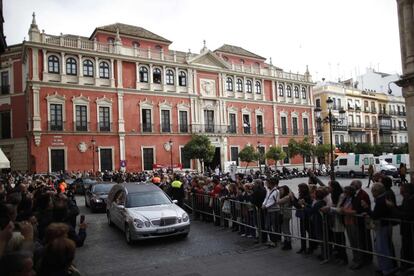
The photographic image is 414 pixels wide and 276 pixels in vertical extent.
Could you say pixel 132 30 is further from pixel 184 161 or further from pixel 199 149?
pixel 199 149

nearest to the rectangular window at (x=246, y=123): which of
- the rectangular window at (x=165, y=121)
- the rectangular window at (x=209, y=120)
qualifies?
the rectangular window at (x=209, y=120)

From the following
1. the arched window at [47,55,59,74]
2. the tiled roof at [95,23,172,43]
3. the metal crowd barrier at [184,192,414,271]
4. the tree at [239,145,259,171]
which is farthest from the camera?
the tree at [239,145,259,171]

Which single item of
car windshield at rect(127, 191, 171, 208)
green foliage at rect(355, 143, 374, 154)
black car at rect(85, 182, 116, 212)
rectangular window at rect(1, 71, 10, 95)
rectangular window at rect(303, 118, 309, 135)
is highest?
rectangular window at rect(1, 71, 10, 95)

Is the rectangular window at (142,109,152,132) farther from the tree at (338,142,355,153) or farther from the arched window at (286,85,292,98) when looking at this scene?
the tree at (338,142,355,153)

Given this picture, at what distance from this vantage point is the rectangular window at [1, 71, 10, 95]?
117ft

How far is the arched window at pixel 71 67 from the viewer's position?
33.0 meters

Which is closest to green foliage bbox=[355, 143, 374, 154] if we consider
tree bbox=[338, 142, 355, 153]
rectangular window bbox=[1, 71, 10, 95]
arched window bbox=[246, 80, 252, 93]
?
tree bbox=[338, 142, 355, 153]

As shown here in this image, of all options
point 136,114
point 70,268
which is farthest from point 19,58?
point 70,268

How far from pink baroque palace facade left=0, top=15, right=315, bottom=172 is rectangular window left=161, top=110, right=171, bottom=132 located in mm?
109

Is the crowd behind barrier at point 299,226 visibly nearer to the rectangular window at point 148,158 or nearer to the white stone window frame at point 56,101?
the white stone window frame at point 56,101

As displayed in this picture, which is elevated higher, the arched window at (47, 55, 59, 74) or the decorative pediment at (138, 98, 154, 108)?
the arched window at (47, 55, 59, 74)

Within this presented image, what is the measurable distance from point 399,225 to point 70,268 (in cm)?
505

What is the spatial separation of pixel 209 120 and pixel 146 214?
106ft

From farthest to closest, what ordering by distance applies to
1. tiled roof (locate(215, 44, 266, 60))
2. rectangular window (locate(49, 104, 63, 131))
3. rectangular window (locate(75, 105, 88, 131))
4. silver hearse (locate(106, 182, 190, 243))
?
tiled roof (locate(215, 44, 266, 60)) → rectangular window (locate(75, 105, 88, 131)) → rectangular window (locate(49, 104, 63, 131)) → silver hearse (locate(106, 182, 190, 243))
